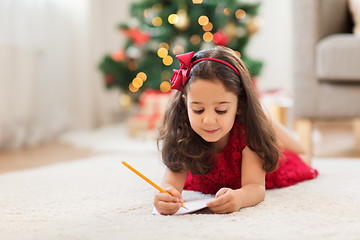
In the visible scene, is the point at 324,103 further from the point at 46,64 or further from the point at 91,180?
the point at 46,64

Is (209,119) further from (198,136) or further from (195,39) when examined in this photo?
(195,39)

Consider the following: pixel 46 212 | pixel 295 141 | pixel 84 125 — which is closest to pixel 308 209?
pixel 295 141

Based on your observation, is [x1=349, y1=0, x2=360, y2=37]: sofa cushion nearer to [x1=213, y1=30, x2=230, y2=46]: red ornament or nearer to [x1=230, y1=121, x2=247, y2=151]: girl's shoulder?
[x1=213, y1=30, x2=230, y2=46]: red ornament

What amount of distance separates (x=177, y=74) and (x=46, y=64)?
1891mm

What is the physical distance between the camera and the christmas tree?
7.95ft

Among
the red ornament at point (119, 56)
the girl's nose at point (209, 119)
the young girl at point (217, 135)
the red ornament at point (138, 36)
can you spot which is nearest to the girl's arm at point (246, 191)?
the young girl at point (217, 135)

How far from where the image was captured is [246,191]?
0.86 meters

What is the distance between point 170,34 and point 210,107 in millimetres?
1730

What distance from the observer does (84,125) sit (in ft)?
9.77

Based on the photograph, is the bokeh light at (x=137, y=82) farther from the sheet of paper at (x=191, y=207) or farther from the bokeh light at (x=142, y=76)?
the sheet of paper at (x=191, y=207)

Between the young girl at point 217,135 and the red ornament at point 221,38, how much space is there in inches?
60.1

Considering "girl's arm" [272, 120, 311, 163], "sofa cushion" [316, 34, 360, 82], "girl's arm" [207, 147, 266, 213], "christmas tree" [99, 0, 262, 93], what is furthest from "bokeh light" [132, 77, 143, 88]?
"girl's arm" [207, 147, 266, 213]

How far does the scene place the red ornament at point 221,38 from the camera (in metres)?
2.41

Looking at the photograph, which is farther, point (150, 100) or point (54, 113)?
point (54, 113)
